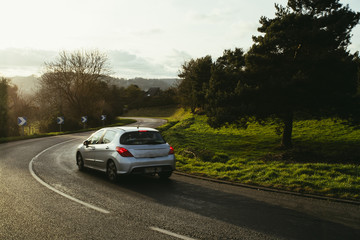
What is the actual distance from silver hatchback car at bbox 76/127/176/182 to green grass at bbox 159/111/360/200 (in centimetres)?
193

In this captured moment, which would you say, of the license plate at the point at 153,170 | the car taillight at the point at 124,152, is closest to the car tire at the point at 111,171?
the car taillight at the point at 124,152

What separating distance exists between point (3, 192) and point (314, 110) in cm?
1633

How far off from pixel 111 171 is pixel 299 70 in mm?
12347

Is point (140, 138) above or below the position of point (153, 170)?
above

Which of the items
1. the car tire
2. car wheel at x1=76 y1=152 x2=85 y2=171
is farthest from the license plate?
car wheel at x1=76 y1=152 x2=85 y2=171

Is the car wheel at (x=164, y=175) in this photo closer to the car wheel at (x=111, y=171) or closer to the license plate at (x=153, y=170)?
the license plate at (x=153, y=170)

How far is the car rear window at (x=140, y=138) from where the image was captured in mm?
8445

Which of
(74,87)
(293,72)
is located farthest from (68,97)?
(293,72)

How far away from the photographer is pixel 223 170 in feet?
33.6

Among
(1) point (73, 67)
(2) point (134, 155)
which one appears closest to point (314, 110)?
(2) point (134, 155)

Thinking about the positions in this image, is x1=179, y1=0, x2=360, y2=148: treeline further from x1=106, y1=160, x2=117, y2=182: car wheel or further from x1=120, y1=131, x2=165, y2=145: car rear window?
x1=106, y1=160, x2=117, y2=182: car wheel

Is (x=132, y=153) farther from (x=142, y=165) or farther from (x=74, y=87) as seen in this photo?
(x=74, y=87)

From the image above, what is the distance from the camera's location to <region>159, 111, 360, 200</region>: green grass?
7726mm

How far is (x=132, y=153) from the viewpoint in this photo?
8.07m
